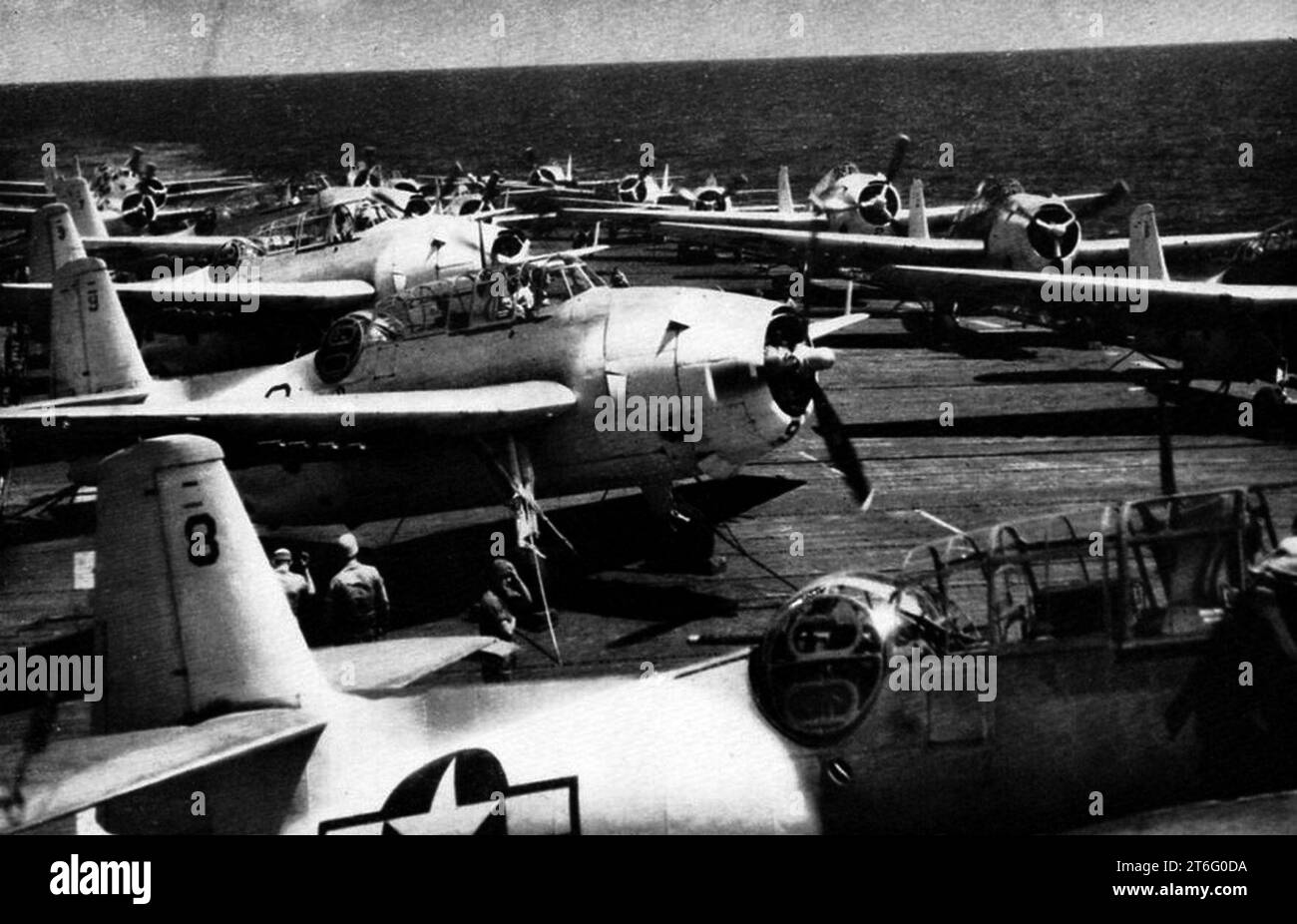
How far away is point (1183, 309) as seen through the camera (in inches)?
785

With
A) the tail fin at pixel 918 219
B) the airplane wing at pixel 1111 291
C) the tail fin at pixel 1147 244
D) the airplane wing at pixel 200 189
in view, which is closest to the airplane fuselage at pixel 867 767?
the airplane wing at pixel 1111 291

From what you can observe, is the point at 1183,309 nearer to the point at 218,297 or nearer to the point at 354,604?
the point at 354,604

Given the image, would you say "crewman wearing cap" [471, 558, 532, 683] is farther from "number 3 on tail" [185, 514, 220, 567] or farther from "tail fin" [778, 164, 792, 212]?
"tail fin" [778, 164, 792, 212]

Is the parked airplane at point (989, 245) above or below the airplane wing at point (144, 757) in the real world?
above

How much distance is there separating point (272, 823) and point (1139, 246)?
62.0ft

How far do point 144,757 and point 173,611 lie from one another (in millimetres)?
1260

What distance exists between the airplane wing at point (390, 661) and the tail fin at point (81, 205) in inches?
869

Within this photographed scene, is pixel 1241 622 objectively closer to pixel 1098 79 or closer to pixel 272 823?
pixel 272 823

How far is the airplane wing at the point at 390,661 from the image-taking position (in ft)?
28.5

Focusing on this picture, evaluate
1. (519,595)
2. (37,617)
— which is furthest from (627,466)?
(37,617)

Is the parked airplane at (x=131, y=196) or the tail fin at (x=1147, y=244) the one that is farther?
the parked airplane at (x=131, y=196)

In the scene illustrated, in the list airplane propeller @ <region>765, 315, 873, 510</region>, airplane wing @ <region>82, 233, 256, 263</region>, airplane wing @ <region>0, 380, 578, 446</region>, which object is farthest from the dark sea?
airplane wing @ <region>0, 380, 578, 446</region>

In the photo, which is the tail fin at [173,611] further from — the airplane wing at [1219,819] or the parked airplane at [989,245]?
the parked airplane at [989,245]

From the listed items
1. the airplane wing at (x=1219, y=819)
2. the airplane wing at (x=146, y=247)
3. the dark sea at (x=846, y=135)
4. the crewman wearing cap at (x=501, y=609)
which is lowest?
the airplane wing at (x=1219, y=819)
